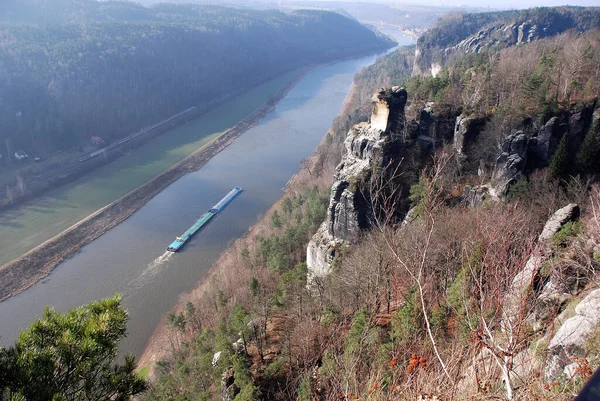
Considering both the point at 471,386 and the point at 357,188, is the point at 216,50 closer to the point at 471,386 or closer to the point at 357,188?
the point at 357,188

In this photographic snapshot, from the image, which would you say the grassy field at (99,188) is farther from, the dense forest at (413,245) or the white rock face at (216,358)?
the white rock face at (216,358)

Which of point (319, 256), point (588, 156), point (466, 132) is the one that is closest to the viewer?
point (588, 156)

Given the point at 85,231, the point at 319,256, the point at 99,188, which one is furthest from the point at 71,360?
the point at 99,188

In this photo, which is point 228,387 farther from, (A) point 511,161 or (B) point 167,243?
(B) point 167,243

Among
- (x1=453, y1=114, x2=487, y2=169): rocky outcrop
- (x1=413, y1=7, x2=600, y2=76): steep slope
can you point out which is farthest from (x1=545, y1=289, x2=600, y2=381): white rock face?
(x1=413, y1=7, x2=600, y2=76): steep slope

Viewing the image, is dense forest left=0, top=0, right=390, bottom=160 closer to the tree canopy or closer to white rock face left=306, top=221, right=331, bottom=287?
white rock face left=306, top=221, right=331, bottom=287

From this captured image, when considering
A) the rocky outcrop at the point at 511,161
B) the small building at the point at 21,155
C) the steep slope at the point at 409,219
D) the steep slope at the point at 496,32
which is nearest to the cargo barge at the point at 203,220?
the steep slope at the point at 409,219
